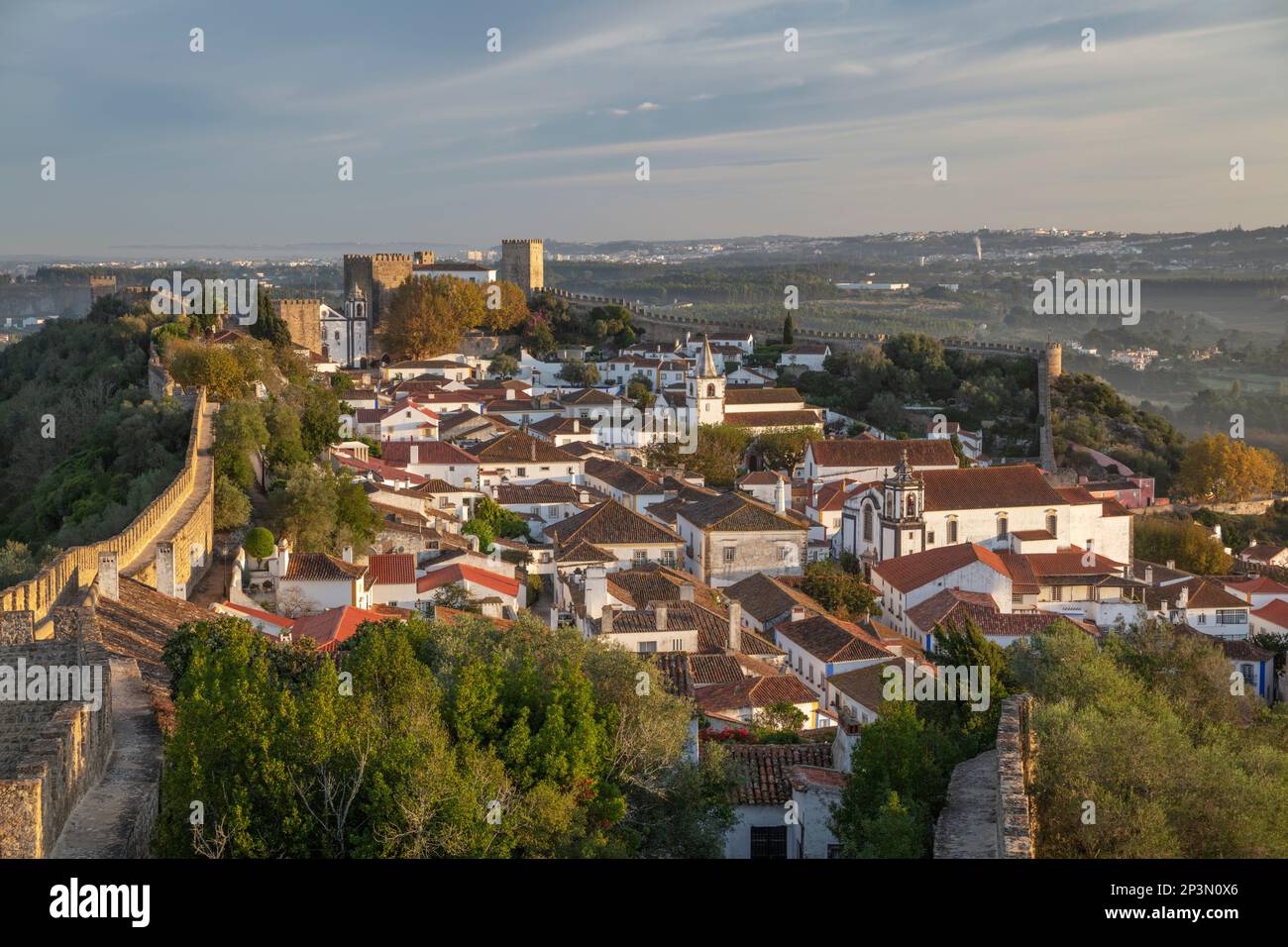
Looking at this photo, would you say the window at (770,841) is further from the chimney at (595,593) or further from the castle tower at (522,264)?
the castle tower at (522,264)

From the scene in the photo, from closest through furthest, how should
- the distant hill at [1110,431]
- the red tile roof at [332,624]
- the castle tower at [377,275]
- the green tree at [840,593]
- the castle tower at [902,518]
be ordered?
the red tile roof at [332,624] → the green tree at [840,593] → the castle tower at [902,518] → the distant hill at [1110,431] → the castle tower at [377,275]

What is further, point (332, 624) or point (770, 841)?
point (332, 624)

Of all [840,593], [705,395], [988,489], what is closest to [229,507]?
[840,593]

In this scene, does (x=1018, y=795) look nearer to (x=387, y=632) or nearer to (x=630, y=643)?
(x=387, y=632)

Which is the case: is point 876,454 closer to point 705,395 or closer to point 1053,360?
point 705,395

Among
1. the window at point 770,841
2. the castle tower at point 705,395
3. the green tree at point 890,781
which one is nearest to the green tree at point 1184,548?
the castle tower at point 705,395

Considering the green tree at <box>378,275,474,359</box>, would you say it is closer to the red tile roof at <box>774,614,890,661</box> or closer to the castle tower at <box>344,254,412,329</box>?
the castle tower at <box>344,254,412,329</box>

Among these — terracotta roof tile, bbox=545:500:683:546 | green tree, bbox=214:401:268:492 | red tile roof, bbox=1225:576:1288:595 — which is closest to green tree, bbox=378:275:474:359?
terracotta roof tile, bbox=545:500:683:546
